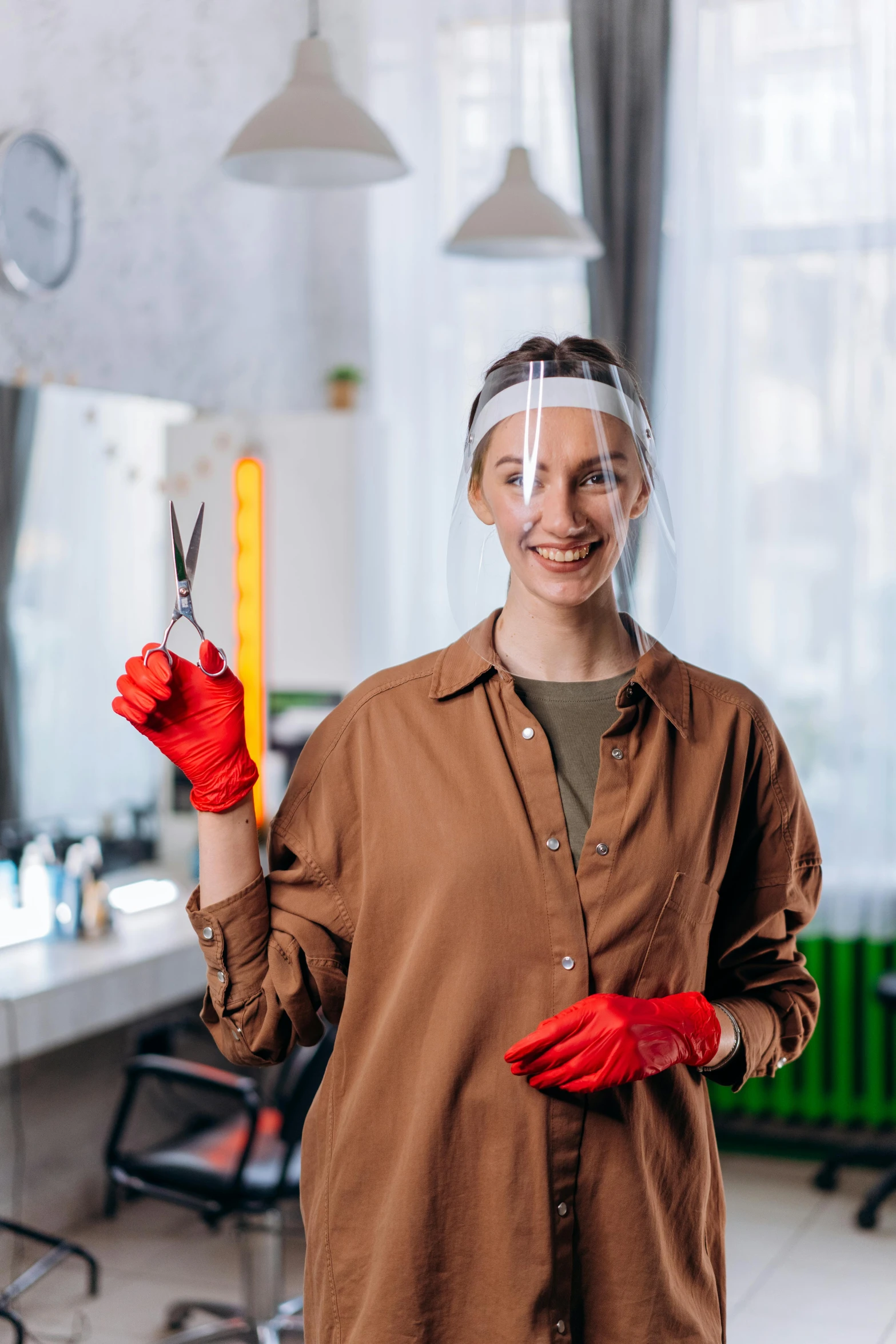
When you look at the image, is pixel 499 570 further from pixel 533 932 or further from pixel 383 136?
pixel 383 136

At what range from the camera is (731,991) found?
1386 mm

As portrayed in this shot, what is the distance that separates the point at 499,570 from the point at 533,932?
0.37 m

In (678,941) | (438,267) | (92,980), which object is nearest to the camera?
(678,941)

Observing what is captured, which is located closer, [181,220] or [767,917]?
[767,917]

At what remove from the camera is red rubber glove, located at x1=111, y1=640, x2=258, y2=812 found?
1.20 m

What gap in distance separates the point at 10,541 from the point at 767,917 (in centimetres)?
228

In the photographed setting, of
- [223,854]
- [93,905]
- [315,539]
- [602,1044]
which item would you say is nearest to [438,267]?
[315,539]

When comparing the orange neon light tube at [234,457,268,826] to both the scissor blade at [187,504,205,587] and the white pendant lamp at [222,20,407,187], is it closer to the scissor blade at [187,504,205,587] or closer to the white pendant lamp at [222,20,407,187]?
the white pendant lamp at [222,20,407,187]

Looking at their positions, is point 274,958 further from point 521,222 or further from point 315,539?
point 315,539

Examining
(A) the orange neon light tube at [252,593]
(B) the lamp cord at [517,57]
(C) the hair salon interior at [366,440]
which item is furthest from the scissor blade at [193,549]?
(B) the lamp cord at [517,57]

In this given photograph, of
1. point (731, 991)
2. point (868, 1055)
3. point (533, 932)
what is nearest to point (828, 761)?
point (868, 1055)

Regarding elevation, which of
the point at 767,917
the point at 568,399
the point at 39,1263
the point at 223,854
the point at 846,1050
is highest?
the point at 568,399

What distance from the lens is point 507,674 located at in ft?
4.18

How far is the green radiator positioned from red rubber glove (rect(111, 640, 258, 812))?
279cm
